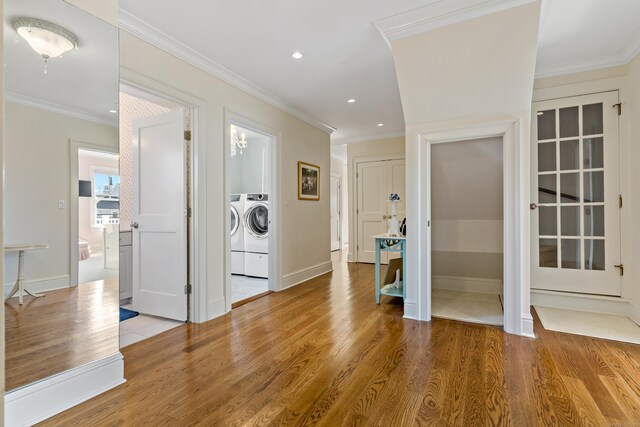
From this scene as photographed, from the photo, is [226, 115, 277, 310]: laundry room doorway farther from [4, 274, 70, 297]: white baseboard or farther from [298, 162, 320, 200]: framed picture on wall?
[4, 274, 70, 297]: white baseboard

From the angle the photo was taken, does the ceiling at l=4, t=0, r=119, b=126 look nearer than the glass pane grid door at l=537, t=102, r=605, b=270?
Yes

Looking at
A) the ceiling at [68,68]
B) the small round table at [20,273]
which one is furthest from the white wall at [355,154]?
the small round table at [20,273]

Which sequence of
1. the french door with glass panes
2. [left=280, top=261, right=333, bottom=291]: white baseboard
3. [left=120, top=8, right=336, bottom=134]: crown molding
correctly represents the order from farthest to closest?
[left=280, top=261, right=333, bottom=291]: white baseboard → the french door with glass panes → [left=120, top=8, right=336, bottom=134]: crown molding

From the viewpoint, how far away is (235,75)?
10.8ft

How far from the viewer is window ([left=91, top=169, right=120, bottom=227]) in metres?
1.97

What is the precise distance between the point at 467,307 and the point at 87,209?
337 cm

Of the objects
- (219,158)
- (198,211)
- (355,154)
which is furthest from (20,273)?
(355,154)

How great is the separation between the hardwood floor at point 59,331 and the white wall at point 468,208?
331 cm

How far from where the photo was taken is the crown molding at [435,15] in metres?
2.20

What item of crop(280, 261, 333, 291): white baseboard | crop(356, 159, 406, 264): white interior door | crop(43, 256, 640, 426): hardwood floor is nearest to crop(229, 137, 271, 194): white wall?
crop(356, 159, 406, 264): white interior door

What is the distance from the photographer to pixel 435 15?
232 cm

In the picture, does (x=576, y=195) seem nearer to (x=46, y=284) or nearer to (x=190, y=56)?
(x=190, y=56)

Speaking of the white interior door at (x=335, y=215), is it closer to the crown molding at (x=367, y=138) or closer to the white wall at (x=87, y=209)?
the crown molding at (x=367, y=138)

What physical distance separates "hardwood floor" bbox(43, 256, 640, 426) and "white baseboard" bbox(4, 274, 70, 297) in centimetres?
65
